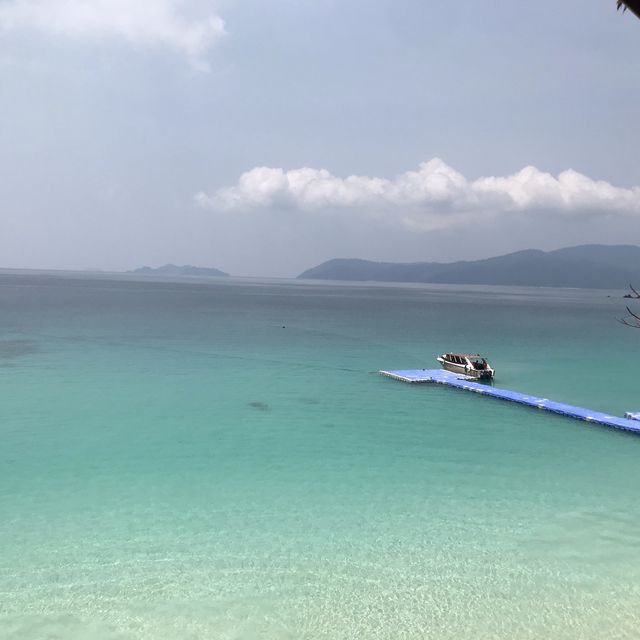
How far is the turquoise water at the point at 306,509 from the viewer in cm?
1518

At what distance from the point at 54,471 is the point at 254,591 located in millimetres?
13778

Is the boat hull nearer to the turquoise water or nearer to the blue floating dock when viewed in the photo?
the blue floating dock

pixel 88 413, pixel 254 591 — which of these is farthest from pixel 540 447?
pixel 88 413

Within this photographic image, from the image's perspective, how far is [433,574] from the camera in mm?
17188

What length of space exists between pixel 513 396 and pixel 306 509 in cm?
2504

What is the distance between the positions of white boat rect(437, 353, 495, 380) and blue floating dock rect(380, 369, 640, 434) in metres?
0.91

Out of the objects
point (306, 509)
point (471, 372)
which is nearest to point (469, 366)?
point (471, 372)

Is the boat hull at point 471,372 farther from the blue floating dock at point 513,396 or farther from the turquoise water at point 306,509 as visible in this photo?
the turquoise water at point 306,509

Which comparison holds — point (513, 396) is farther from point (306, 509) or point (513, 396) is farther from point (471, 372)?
point (306, 509)

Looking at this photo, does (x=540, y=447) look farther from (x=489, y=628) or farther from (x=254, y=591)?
(x=254, y=591)

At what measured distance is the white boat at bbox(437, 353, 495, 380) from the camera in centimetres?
5000

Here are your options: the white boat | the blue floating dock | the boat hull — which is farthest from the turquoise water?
the white boat

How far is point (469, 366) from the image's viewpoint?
50.7 metres

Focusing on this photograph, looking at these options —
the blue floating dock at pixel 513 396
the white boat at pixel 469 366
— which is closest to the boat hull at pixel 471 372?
the white boat at pixel 469 366
